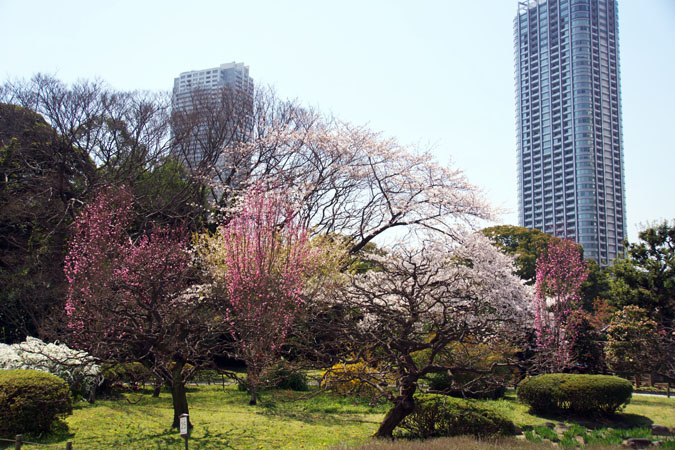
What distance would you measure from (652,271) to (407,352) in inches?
641

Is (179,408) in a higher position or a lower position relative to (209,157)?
lower

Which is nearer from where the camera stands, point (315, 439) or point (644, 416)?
point (315, 439)

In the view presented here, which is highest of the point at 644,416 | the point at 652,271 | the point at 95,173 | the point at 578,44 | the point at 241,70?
the point at 578,44

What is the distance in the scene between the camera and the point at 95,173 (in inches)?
849

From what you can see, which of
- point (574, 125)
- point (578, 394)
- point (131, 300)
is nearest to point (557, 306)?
point (578, 394)

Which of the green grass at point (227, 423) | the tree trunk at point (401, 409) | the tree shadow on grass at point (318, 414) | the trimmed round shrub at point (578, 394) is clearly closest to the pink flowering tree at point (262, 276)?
the tree shadow on grass at point (318, 414)

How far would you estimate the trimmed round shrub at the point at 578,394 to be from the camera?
39.0ft

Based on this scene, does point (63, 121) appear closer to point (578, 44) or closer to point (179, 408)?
point (179, 408)

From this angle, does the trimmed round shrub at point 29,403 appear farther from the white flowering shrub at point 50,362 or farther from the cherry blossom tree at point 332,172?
the cherry blossom tree at point 332,172

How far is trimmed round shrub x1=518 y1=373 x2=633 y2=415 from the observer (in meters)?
11.9

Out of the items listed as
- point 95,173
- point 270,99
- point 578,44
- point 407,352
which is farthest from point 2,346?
point 578,44

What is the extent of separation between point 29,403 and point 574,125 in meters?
87.8

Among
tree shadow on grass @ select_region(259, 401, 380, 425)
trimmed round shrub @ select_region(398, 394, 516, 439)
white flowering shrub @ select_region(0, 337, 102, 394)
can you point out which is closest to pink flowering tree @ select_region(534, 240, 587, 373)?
tree shadow on grass @ select_region(259, 401, 380, 425)

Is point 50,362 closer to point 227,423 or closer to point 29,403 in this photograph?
point 29,403
